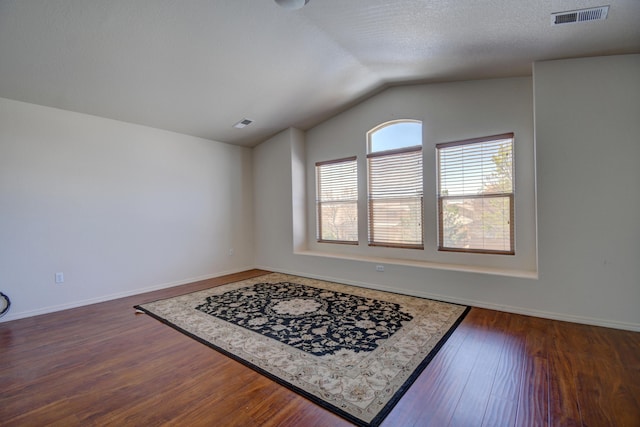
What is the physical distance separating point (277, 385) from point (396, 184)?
A: 3.54 metres

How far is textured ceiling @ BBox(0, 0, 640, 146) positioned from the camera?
2494 millimetres

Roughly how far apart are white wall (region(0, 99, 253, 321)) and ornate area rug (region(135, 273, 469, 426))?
0.97 metres

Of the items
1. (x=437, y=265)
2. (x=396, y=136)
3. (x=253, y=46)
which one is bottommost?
(x=437, y=265)

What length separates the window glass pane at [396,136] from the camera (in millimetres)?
4586

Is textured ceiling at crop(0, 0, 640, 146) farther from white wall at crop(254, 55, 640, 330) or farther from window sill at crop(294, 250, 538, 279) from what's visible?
window sill at crop(294, 250, 538, 279)

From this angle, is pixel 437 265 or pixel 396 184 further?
pixel 396 184

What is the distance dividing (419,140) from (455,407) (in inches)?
145

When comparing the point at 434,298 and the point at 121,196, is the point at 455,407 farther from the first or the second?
the point at 121,196

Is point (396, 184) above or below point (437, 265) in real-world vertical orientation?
above

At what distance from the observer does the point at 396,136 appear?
479 centimetres

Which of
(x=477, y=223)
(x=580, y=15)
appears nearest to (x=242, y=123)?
(x=477, y=223)

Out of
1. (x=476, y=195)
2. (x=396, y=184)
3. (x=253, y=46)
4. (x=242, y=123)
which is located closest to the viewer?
(x=253, y=46)

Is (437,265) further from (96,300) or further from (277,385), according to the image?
(96,300)

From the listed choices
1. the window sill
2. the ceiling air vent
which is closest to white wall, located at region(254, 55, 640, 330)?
the window sill
